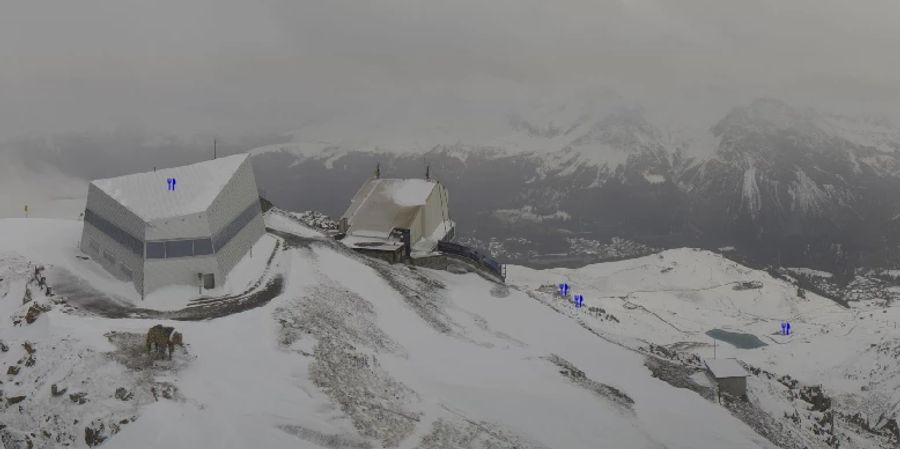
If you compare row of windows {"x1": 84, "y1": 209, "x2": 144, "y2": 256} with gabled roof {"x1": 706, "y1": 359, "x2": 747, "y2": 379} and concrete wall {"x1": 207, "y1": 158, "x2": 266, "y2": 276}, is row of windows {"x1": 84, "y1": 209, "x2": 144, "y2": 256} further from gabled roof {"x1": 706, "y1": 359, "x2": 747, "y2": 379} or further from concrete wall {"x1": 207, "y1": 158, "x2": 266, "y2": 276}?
gabled roof {"x1": 706, "y1": 359, "x2": 747, "y2": 379}

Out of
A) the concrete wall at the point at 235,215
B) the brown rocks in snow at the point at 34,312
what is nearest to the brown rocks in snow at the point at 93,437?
the brown rocks in snow at the point at 34,312

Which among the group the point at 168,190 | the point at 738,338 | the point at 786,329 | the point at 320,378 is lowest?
the point at 738,338

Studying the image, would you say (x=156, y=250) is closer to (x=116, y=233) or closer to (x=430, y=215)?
(x=116, y=233)

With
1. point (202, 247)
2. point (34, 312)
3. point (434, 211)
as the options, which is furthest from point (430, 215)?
point (34, 312)

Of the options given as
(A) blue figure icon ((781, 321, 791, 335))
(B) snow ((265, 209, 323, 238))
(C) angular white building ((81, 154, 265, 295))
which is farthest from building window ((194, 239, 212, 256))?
(A) blue figure icon ((781, 321, 791, 335))

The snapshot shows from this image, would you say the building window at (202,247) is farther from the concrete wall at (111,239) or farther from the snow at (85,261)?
the concrete wall at (111,239)

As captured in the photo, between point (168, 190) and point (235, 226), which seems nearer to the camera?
point (168, 190)

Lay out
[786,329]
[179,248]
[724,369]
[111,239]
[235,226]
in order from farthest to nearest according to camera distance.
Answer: [786,329] < [235,226] < [724,369] < [111,239] < [179,248]
